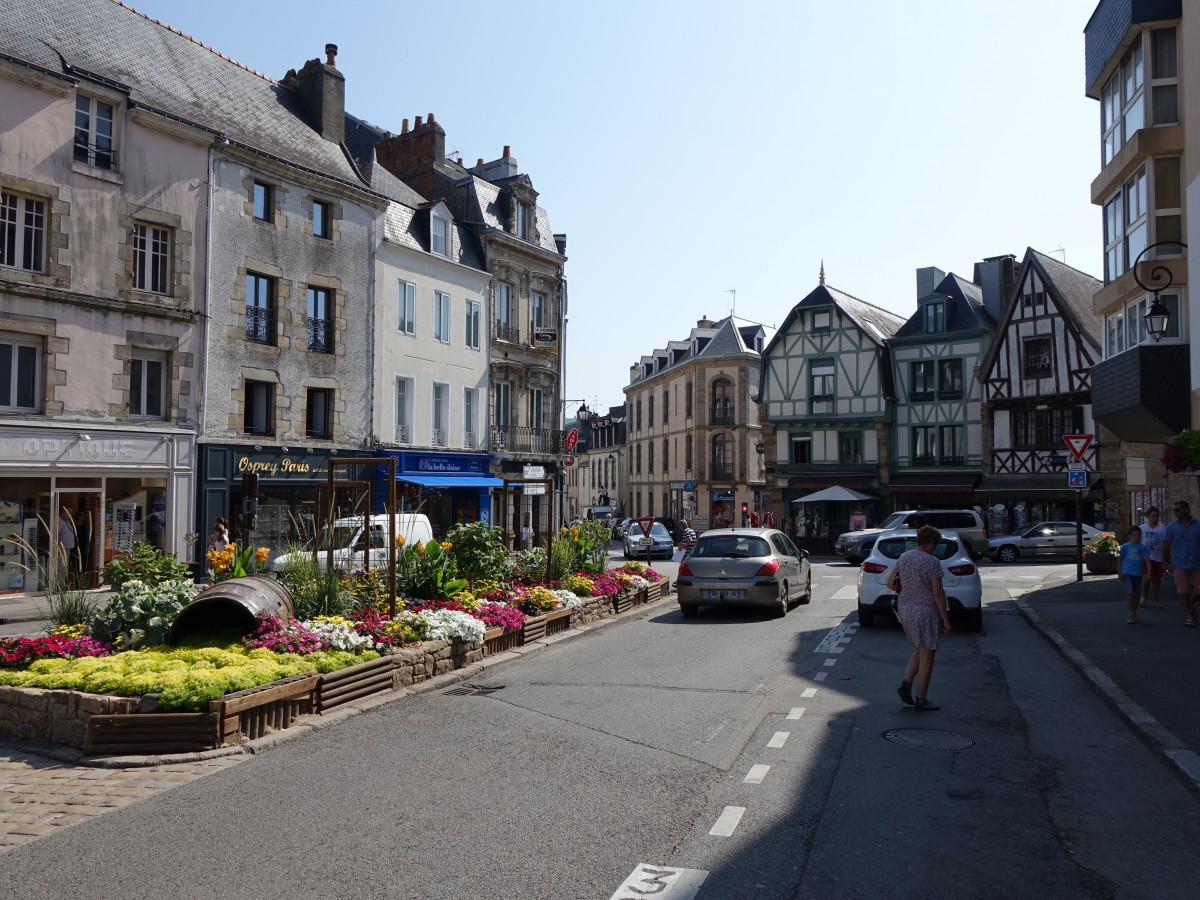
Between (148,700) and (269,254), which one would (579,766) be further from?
(269,254)

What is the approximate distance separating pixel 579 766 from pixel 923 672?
328 cm

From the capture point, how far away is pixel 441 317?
3136 cm

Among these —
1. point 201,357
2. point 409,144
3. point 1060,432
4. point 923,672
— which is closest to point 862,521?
point 1060,432

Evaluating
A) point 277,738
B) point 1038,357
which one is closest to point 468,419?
point 1038,357

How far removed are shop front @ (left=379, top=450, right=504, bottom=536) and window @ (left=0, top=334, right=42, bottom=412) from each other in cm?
1047

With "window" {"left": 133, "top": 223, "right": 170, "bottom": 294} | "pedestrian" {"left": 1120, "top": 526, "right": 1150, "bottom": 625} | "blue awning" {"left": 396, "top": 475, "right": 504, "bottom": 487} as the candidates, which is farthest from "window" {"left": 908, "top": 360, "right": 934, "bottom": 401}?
"window" {"left": 133, "top": 223, "right": 170, "bottom": 294}

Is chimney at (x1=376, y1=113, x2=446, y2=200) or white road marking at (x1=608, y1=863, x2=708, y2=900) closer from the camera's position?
white road marking at (x1=608, y1=863, x2=708, y2=900)

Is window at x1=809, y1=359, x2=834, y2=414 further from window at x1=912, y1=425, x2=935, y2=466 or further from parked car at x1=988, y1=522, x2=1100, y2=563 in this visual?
parked car at x1=988, y1=522, x2=1100, y2=563

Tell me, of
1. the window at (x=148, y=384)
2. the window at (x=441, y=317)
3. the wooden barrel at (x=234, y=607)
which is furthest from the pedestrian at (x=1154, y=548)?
the window at (x=441, y=317)

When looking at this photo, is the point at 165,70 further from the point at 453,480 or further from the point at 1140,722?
the point at 1140,722

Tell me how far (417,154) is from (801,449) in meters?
21.2

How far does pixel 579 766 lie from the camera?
6.52 meters

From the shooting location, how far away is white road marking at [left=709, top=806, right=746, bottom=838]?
5.19 m

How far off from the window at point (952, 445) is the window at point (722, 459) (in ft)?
44.0
